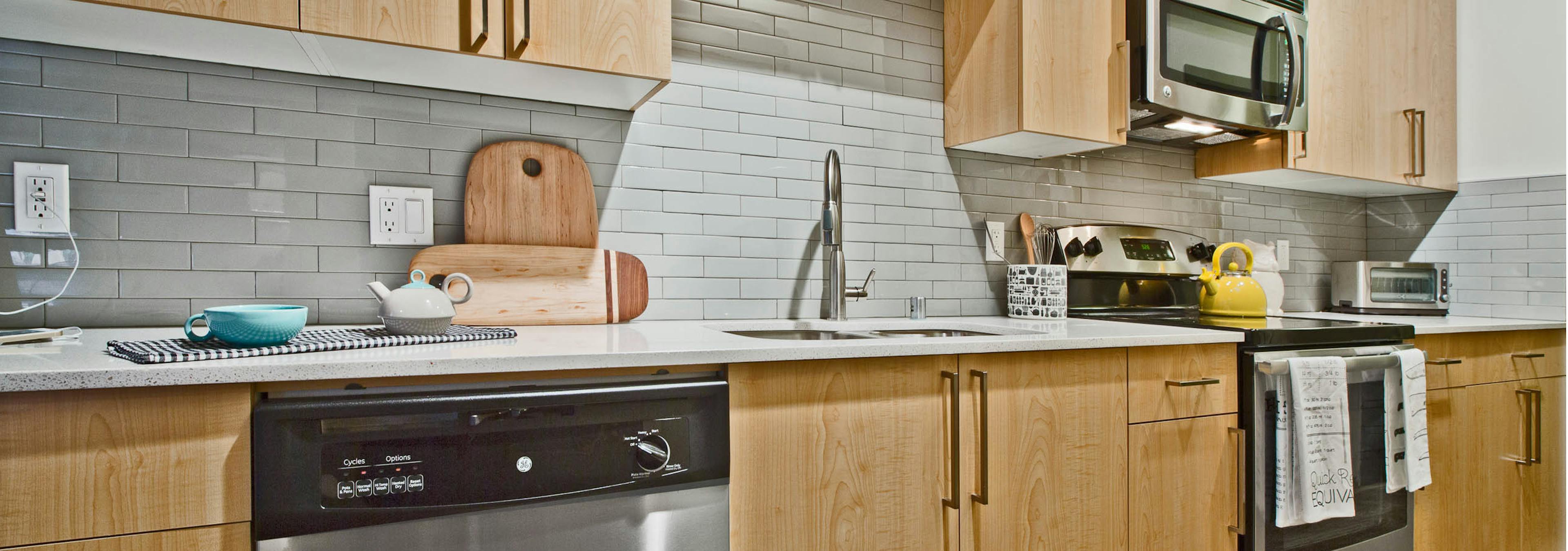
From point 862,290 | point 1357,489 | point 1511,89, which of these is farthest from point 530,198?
point 1511,89

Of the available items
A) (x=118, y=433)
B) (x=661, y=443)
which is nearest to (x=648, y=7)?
(x=661, y=443)

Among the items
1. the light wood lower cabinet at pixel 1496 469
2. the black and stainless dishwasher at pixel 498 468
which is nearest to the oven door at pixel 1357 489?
the light wood lower cabinet at pixel 1496 469

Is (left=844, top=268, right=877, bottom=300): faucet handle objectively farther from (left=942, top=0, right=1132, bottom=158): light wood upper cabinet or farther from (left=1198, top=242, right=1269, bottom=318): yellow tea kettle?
(left=1198, top=242, right=1269, bottom=318): yellow tea kettle

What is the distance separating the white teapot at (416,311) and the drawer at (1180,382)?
136 centimetres

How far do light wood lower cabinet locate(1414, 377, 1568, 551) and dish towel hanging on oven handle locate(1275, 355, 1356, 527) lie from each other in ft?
1.91

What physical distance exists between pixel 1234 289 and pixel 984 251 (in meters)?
0.69

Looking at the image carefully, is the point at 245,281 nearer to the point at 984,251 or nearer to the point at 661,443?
the point at 661,443

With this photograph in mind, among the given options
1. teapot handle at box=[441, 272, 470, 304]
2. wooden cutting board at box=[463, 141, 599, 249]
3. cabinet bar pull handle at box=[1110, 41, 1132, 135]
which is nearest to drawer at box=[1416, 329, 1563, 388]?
cabinet bar pull handle at box=[1110, 41, 1132, 135]

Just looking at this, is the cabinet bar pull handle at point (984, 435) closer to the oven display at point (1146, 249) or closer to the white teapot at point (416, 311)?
the white teapot at point (416, 311)

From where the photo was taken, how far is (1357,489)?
1.86 m

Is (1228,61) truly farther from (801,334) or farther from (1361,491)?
(801,334)

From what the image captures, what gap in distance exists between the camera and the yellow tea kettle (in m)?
2.09

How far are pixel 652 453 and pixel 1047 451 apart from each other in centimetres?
81

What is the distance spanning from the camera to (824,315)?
6.74 ft
